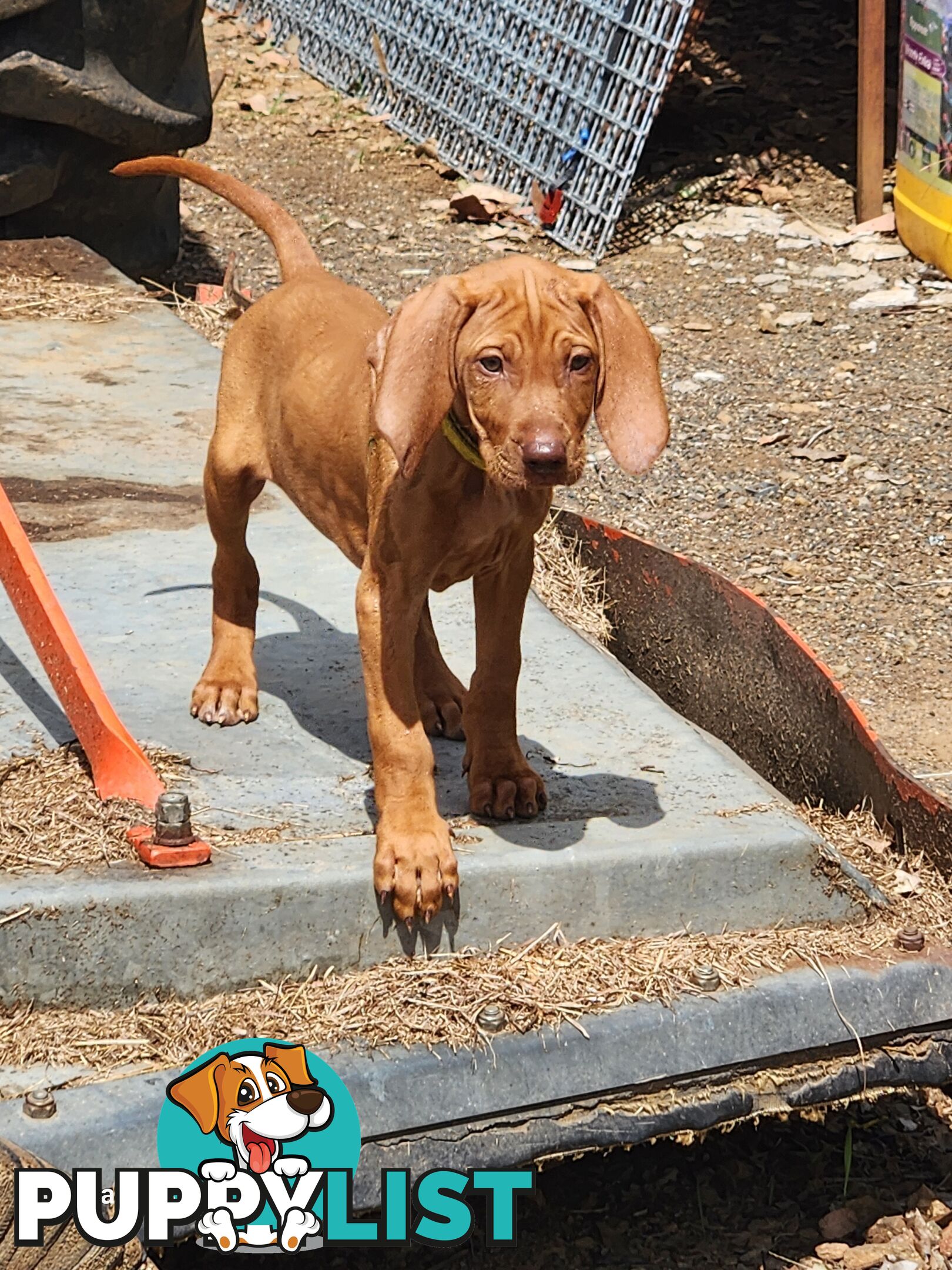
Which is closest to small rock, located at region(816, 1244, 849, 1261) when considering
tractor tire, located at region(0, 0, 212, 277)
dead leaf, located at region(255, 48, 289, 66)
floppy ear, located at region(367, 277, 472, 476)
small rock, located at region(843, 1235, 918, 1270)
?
small rock, located at region(843, 1235, 918, 1270)

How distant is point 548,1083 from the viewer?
2629mm

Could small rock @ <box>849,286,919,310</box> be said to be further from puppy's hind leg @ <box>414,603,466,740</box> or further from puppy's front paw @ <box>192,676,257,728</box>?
puppy's front paw @ <box>192,676,257,728</box>

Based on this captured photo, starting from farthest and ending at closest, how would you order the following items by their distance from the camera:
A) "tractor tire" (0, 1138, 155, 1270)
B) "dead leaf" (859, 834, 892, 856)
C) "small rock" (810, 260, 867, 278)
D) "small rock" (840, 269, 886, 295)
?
"small rock" (810, 260, 867, 278) < "small rock" (840, 269, 886, 295) < "dead leaf" (859, 834, 892, 856) < "tractor tire" (0, 1138, 155, 1270)

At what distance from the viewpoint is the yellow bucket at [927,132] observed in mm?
7004

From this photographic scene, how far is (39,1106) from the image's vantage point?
236 centimetres

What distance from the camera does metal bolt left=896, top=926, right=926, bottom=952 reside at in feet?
9.74

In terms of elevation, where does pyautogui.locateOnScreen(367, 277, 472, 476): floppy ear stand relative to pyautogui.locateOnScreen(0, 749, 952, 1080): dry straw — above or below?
above

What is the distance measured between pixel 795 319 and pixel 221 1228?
17.7 ft

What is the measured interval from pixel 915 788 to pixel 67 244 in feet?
14.3

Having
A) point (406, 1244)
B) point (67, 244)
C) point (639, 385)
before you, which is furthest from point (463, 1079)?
point (67, 244)

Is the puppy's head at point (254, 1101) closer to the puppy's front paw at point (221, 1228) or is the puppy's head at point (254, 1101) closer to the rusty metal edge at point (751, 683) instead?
the puppy's front paw at point (221, 1228)

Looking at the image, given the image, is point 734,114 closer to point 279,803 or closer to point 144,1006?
point 279,803

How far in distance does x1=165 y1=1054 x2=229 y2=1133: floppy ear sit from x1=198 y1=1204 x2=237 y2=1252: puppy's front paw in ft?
0.28

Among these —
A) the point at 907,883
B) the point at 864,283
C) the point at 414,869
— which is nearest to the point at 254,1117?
the point at 414,869
